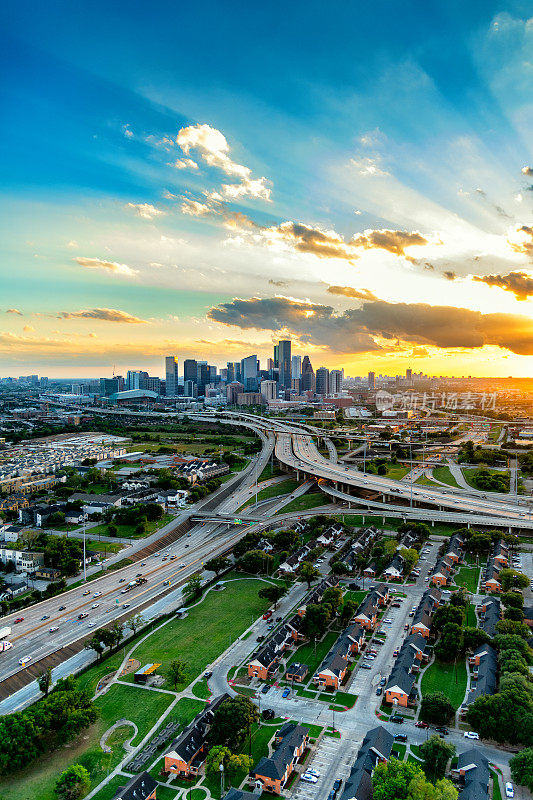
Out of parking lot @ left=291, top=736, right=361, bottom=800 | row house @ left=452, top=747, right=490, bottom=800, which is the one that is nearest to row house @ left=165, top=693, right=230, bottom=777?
parking lot @ left=291, top=736, right=361, bottom=800

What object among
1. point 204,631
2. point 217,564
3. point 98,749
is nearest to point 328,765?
point 98,749

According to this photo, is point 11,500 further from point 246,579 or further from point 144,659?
point 144,659

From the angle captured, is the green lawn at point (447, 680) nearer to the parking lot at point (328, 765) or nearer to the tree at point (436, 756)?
the tree at point (436, 756)

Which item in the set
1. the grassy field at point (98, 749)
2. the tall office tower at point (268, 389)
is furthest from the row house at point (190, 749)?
the tall office tower at point (268, 389)

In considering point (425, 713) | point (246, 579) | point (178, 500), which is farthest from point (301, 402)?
point (425, 713)

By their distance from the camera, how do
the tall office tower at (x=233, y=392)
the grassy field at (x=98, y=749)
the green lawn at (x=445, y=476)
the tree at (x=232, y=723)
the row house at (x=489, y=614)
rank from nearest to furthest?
the grassy field at (x=98, y=749)
the tree at (x=232, y=723)
the row house at (x=489, y=614)
the green lawn at (x=445, y=476)
the tall office tower at (x=233, y=392)

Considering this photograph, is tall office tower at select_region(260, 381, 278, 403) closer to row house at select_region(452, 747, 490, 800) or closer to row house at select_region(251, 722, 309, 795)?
row house at select_region(251, 722, 309, 795)
